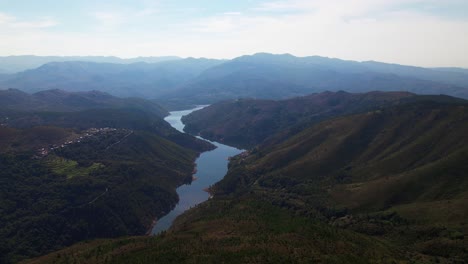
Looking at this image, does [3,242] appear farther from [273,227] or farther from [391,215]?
[391,215]

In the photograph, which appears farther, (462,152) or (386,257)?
(462,152)

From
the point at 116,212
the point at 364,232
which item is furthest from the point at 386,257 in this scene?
the point at 116,212

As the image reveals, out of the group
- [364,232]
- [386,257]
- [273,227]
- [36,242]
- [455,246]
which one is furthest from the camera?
[36,242]

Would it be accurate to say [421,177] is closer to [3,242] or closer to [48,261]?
[48,261]

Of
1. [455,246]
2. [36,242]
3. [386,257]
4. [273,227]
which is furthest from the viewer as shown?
[36,242]

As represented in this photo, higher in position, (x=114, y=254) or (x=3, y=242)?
(x=114, y=254)

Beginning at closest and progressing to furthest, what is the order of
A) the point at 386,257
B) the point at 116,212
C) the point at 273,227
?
the point at 386,257 → the point at 273,227 → the point at 116,212

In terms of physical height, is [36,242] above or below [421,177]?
below

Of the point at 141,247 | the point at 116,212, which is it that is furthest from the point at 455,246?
the point at 116,212

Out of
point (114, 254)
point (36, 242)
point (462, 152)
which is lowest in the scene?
point (36, 242)
